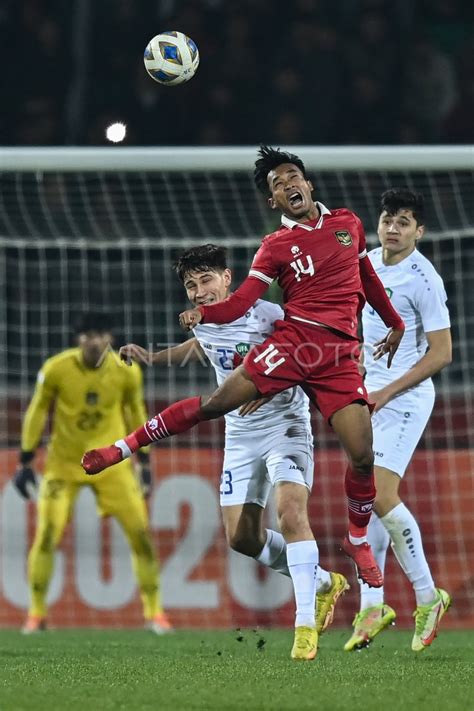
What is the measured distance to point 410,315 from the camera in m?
7.06

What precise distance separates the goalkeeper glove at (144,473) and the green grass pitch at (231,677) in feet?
5.81

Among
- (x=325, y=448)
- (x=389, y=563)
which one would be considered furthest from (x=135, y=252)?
(x=389, y=563)

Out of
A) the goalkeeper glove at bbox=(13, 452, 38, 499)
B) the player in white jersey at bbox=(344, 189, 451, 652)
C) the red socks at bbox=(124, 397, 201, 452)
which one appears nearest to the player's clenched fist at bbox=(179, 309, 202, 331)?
the red socks at bbox=(124, 397, 201, 452)

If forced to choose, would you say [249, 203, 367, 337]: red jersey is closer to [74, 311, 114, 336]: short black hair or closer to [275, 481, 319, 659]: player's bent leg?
[275, 481, 319, 659]: player's bent leg

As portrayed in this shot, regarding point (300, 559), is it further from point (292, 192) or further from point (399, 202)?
point (399, 202)

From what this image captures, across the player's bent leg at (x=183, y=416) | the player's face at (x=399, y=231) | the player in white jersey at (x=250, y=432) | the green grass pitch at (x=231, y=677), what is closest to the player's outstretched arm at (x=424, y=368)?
the player in white jersey at (x=250, y=432)

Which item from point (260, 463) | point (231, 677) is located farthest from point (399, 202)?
point (231, 677)

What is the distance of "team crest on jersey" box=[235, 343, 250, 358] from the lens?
21.4 ft

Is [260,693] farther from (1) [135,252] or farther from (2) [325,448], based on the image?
(1) [135,252]

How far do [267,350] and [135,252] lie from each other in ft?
14.6

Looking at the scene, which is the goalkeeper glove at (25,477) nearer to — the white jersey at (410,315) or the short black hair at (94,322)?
the short black hair at (94,322)

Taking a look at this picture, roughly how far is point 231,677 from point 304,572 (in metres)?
0.87

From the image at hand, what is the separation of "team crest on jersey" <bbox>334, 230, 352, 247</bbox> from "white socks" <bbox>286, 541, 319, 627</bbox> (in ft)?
4.30

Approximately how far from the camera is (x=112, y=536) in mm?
9844
